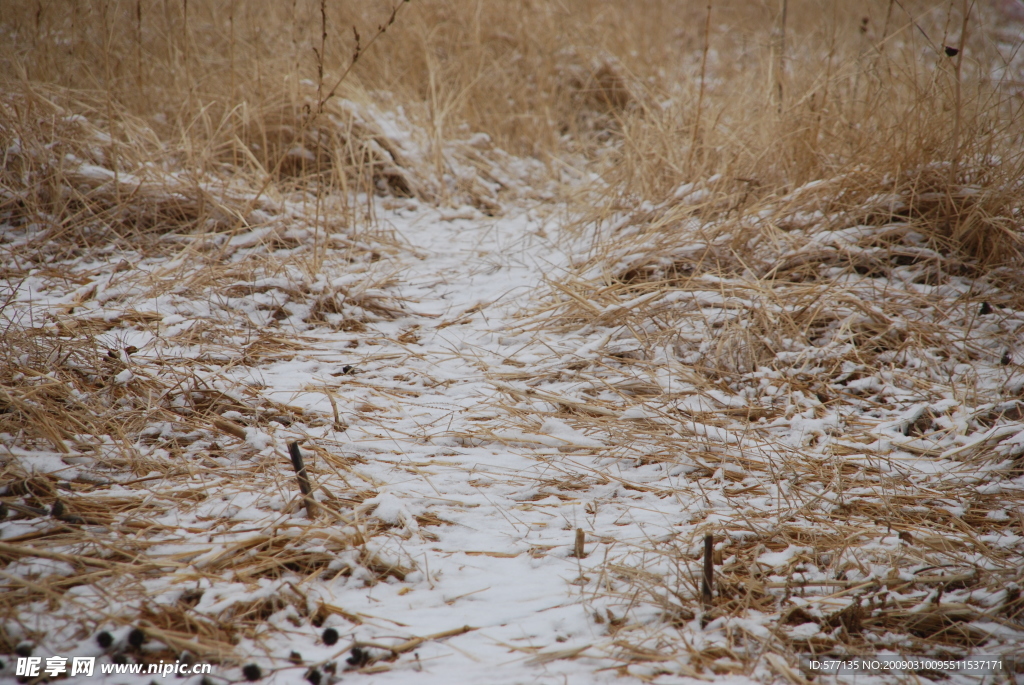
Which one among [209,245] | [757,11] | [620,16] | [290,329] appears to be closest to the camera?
[290,329]

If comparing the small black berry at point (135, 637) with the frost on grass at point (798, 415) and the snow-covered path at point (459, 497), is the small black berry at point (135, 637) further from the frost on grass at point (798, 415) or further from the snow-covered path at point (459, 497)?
the frost on grass at point (798, 415)

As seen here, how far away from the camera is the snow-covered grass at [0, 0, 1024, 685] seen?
129 cm

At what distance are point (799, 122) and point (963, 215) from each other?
3.05 ft

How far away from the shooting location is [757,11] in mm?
6430

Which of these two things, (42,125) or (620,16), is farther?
(620,16)

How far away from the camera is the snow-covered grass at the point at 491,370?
4.24 feet

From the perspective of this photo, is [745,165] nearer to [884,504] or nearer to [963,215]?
[963,215]

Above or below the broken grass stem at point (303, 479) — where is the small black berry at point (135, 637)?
below

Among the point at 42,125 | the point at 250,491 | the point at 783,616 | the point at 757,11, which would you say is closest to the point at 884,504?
the point at 783,616

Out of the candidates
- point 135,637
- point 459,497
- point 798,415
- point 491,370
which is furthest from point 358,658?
point 798,415

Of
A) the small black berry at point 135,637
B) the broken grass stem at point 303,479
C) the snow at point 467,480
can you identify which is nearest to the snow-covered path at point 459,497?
the snow at point 467,480

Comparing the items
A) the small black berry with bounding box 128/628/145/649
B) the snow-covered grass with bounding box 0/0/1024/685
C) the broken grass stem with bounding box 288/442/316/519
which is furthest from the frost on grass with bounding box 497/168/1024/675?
the small black berry with bounding box 128/628/145/649

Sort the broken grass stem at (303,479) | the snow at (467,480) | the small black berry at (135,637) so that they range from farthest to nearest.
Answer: the broken grass stem at (303,479), the snow at (467,480), the small black berry at (135,637)

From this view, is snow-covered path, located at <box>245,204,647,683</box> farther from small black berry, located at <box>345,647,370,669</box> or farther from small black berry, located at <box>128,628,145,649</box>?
small black berry, located at <box>128,628,145,649</box>
